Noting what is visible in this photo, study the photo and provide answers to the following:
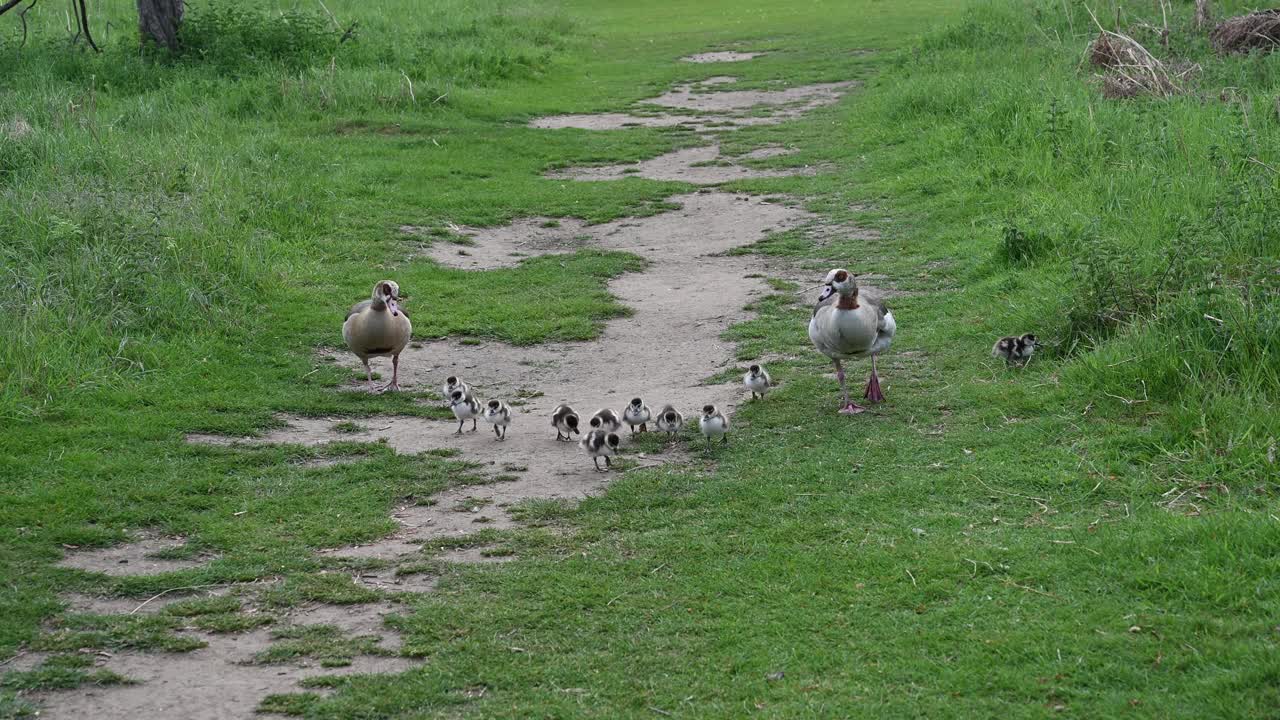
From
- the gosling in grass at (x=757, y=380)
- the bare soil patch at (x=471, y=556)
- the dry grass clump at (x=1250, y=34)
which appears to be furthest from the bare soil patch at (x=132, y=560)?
the dry grass clump at (x=1250, y=34)

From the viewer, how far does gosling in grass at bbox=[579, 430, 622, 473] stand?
8375 millimetres

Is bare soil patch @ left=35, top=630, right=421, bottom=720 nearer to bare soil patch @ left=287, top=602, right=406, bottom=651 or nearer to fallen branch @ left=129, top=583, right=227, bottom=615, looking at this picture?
bare soil patch @ left=287, top=602, right=406, bottom=651

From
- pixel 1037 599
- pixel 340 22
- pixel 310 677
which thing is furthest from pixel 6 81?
pixel 1037 599

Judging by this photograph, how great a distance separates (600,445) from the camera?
8391 millimetres

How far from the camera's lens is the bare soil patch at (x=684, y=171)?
18.5 metres

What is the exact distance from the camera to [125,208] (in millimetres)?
12508

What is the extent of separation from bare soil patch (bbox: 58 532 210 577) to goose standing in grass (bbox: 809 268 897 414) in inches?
174

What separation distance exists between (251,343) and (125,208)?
2.53 meters

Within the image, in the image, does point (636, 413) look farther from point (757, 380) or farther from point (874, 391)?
point (874, 391)

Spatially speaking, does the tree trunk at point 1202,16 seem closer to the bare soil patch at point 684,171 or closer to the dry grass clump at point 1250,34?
the dry grass clump at point 1250,34

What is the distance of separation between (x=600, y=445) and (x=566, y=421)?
2.14ft

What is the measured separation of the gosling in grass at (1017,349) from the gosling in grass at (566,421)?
127 inches

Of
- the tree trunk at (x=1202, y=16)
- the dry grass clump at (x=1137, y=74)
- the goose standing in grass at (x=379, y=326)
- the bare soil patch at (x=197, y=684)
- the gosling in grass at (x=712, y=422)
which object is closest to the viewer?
the bare soil patch at (x=197, y=684)

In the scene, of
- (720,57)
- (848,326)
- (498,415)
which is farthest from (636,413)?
(720,57)
